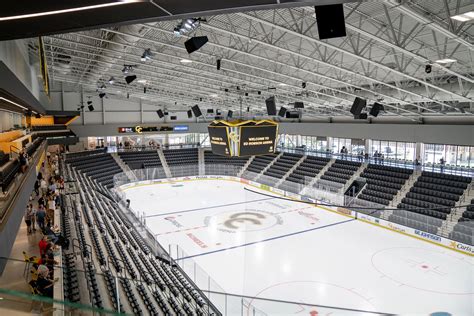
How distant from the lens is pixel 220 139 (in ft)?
50.3

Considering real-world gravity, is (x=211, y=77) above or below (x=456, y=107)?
above

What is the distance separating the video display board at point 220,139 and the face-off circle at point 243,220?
4156 mm

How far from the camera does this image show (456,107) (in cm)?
1739

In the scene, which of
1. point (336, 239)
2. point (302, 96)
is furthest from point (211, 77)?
point (336, 239)

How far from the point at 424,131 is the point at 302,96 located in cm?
763

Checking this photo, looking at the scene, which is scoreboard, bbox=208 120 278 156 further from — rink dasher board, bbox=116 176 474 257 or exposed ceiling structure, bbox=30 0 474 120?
rink dasher board, bbox=116 176 474 257

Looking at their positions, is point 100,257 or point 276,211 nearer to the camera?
point 100,257

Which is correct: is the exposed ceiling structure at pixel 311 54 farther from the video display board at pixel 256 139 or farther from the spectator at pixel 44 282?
the spectator at pixel 44 282

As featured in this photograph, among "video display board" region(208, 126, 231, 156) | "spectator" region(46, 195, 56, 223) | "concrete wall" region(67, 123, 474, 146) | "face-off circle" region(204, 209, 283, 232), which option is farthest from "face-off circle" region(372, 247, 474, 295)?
"spectator" region(46, 195, 56, 223)

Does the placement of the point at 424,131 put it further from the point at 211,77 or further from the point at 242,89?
the point at 211,77

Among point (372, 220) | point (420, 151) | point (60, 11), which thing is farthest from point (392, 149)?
point (60, 11)

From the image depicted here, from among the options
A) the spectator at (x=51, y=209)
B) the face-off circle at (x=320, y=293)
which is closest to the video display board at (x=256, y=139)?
the face-off circle at (x=320, y=293)

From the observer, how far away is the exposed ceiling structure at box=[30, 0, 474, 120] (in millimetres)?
10375

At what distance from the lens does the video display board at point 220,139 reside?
14906mm
